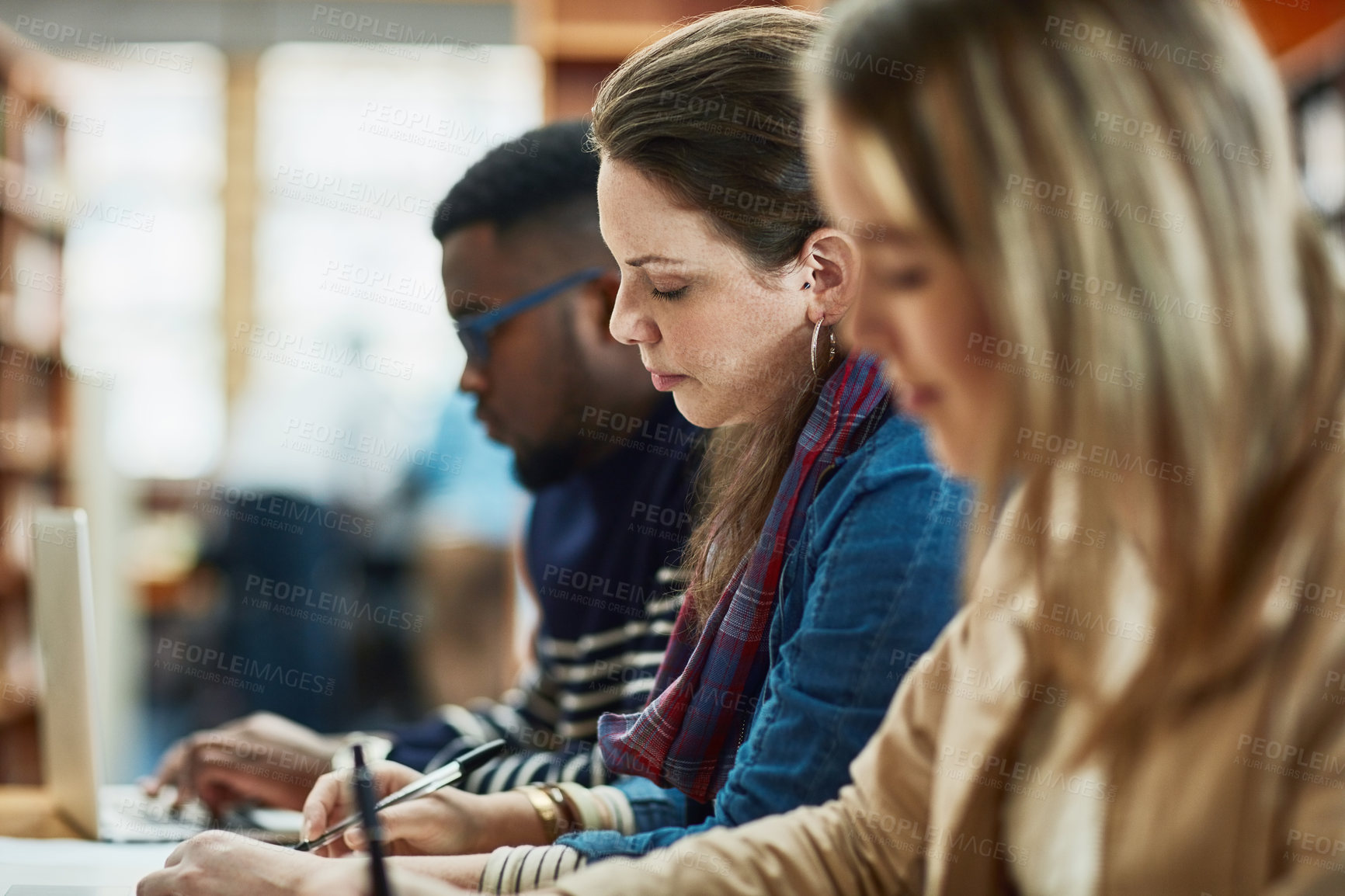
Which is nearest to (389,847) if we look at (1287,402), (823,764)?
(823,764)

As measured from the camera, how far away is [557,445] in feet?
5.33

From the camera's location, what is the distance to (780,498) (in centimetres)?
95

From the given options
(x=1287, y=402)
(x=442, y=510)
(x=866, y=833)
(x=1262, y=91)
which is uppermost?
(x=1262, y=91)

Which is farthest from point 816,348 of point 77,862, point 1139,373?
point 77,862

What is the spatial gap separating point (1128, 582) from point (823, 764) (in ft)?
0.87

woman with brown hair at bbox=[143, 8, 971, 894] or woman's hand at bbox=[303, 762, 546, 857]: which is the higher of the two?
woman with brown hair at bbox=[143, 8, 971, 894]

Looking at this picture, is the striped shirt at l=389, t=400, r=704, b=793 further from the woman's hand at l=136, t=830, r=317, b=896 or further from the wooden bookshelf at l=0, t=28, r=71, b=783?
the wooden bookshelf at l=0, t=28, r=71, b=783

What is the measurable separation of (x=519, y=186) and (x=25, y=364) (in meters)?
3.04

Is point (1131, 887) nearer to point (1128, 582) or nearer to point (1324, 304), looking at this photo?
point (1128, 582)

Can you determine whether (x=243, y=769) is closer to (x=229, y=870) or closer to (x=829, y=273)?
(x=229, y=870)

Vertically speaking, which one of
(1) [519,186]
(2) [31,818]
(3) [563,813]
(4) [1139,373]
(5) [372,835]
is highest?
(1) [519,186]

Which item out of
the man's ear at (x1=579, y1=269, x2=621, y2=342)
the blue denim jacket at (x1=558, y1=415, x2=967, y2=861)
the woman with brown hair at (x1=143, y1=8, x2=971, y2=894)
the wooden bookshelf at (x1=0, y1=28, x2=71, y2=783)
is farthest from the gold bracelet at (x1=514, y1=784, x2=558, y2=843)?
the wooden bookshelf at (x1=0, y1=28, x2=71, y2=783)

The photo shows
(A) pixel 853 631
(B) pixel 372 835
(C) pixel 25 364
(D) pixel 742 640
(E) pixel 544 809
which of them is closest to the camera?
(B) pixel 372 835

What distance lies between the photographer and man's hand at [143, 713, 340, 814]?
4.54 feet
